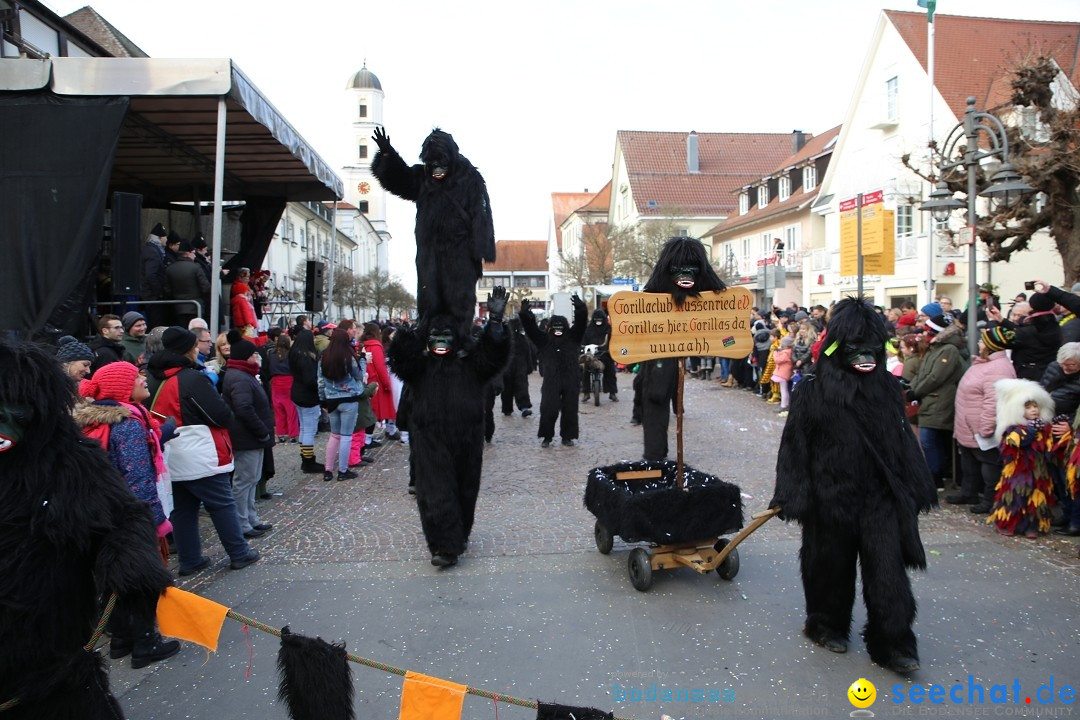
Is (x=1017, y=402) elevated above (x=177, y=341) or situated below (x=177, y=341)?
below

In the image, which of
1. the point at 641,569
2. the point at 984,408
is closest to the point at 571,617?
the point at 641,569

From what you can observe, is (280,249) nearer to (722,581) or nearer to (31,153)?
(31,153)

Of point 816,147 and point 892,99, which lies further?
point 816,147

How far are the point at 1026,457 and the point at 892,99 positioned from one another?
25663 mm

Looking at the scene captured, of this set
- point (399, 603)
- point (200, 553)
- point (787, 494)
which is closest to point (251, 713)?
point (399, 603)

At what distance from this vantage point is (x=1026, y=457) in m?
6.45

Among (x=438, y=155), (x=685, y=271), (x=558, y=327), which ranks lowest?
(x=558, y=327)

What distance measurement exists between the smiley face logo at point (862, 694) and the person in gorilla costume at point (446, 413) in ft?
10.3

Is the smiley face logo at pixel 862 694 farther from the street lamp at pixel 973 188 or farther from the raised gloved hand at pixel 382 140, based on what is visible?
the street lamp at pixel 973 188

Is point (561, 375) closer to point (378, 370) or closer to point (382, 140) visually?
point (378, 370)

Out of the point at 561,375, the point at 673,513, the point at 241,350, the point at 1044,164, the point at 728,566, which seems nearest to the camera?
the point at 673,513

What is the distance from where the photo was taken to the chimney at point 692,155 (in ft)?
164

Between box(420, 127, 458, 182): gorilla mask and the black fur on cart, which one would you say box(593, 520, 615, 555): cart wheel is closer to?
the black fur on cart

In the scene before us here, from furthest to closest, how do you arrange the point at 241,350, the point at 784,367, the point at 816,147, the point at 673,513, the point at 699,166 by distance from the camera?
the point at 699,166 < the point at 816,147 < the point at 784,367 < the point at 241,350 < the point at 673,513
